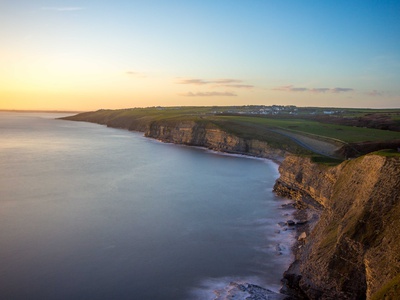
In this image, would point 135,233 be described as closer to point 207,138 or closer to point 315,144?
point 315,144

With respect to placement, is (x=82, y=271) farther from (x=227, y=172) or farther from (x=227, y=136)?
(x=227, y=136)

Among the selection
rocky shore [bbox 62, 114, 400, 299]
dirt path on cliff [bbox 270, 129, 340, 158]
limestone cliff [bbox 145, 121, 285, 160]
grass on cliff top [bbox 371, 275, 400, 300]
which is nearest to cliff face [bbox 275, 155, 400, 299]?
rocky shore [bbox 62, 114, 400, 299]

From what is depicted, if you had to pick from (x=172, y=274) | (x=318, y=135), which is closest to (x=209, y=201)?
(x=172, y=274)

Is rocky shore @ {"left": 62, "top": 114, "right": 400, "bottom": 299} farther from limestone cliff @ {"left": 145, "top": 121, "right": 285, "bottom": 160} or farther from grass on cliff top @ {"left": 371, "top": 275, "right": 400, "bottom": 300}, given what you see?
limestone cliff @ {"left": 145, "top": 121, "right": 285, "bottom": 160}

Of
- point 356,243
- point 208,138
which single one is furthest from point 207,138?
point 356,243

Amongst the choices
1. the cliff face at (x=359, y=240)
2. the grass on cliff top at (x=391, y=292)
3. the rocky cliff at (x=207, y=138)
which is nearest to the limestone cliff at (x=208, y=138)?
the rocky cliff at (x=207, y=138)
